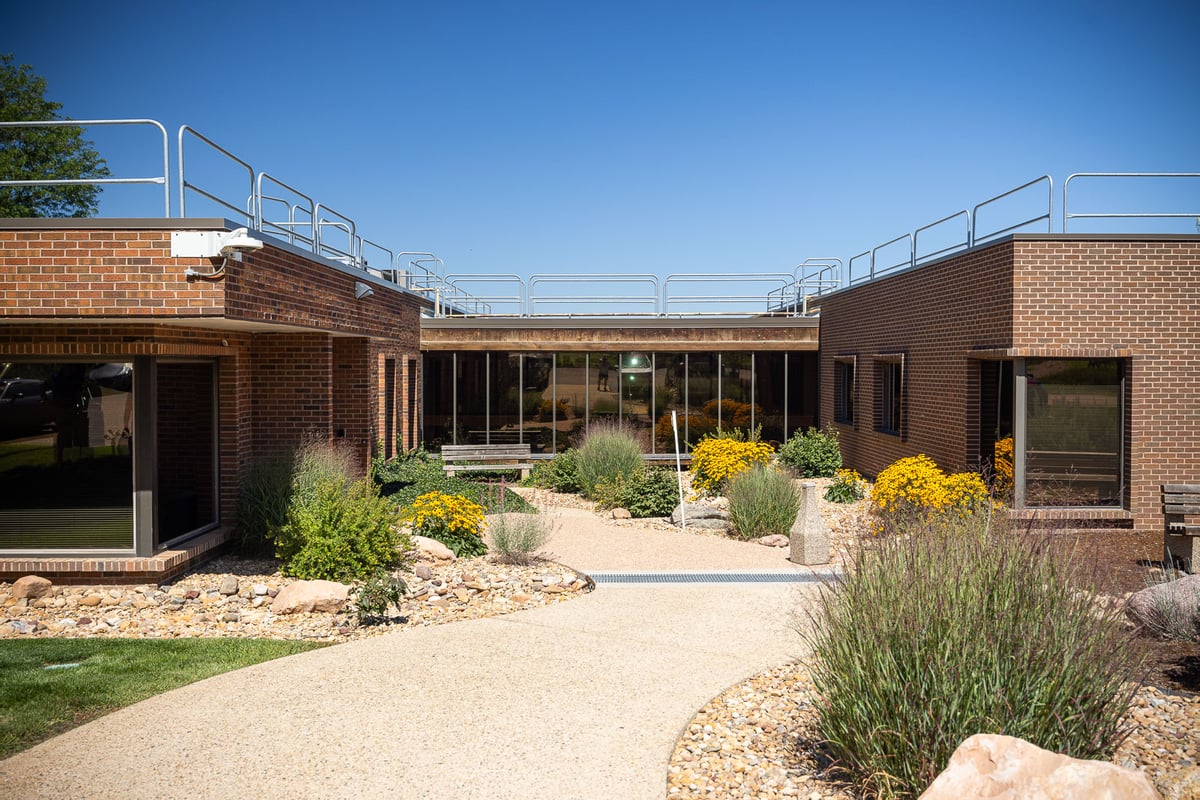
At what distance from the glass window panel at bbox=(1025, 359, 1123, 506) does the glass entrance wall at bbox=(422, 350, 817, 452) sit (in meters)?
10.4

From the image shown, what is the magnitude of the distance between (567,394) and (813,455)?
5.95 meters

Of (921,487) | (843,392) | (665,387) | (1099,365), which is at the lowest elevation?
(921,487)

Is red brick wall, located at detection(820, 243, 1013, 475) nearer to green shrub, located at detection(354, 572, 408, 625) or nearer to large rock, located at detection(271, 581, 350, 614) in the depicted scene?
green shrub, located at detection(354, 572, 408, 625)

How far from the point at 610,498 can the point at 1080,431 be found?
7.37 metres

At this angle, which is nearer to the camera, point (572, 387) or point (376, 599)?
point (376, 599)

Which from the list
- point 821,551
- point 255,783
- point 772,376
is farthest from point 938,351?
point 255,783

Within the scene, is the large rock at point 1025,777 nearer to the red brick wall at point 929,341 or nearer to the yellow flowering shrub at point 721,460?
the red brick wall at point 929,341

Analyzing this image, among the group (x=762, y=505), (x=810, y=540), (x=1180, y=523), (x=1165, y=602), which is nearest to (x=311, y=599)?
(x=810, y=540)

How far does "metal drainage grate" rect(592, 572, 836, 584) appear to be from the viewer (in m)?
10.1

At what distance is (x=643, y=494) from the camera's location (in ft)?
49.7

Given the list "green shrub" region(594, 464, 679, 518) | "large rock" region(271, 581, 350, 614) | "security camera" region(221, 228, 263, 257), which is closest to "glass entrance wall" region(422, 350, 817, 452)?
"green shrub" region(594, 464, 679, 518)

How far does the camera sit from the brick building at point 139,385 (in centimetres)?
840

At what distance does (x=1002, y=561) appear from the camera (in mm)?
5078

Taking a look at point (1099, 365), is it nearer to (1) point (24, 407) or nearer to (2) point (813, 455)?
(2) point (813, 455)
